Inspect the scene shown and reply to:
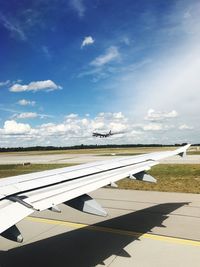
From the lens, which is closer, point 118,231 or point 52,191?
point 52,191

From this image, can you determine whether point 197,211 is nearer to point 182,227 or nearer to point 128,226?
point 182,227

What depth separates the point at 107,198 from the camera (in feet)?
42.3

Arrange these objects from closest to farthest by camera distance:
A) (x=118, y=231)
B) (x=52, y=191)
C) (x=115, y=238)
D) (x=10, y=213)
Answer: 1. (x=10, y=213)
2. (x=52, y=191)
3. (x=115, y=238)
4. (x=118, y=231)

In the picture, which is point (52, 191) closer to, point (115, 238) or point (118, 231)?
point (115, 238)

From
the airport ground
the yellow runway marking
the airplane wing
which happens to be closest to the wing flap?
the airplane wing

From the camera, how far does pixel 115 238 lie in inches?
305

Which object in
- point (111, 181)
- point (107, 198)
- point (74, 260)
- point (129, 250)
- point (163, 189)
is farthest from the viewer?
point (163, 189)

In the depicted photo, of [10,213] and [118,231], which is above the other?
[10,213]

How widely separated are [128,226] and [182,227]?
1538 millimetres

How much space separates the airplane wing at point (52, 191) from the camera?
3.64 metres

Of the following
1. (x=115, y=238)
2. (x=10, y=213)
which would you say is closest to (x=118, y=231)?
(x=115, y=238)

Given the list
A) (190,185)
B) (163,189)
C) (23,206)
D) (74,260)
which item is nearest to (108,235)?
(74,260)

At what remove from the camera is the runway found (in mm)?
6355

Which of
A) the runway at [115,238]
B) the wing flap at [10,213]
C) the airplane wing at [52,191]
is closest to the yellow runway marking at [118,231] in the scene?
the runway at [115,238]
